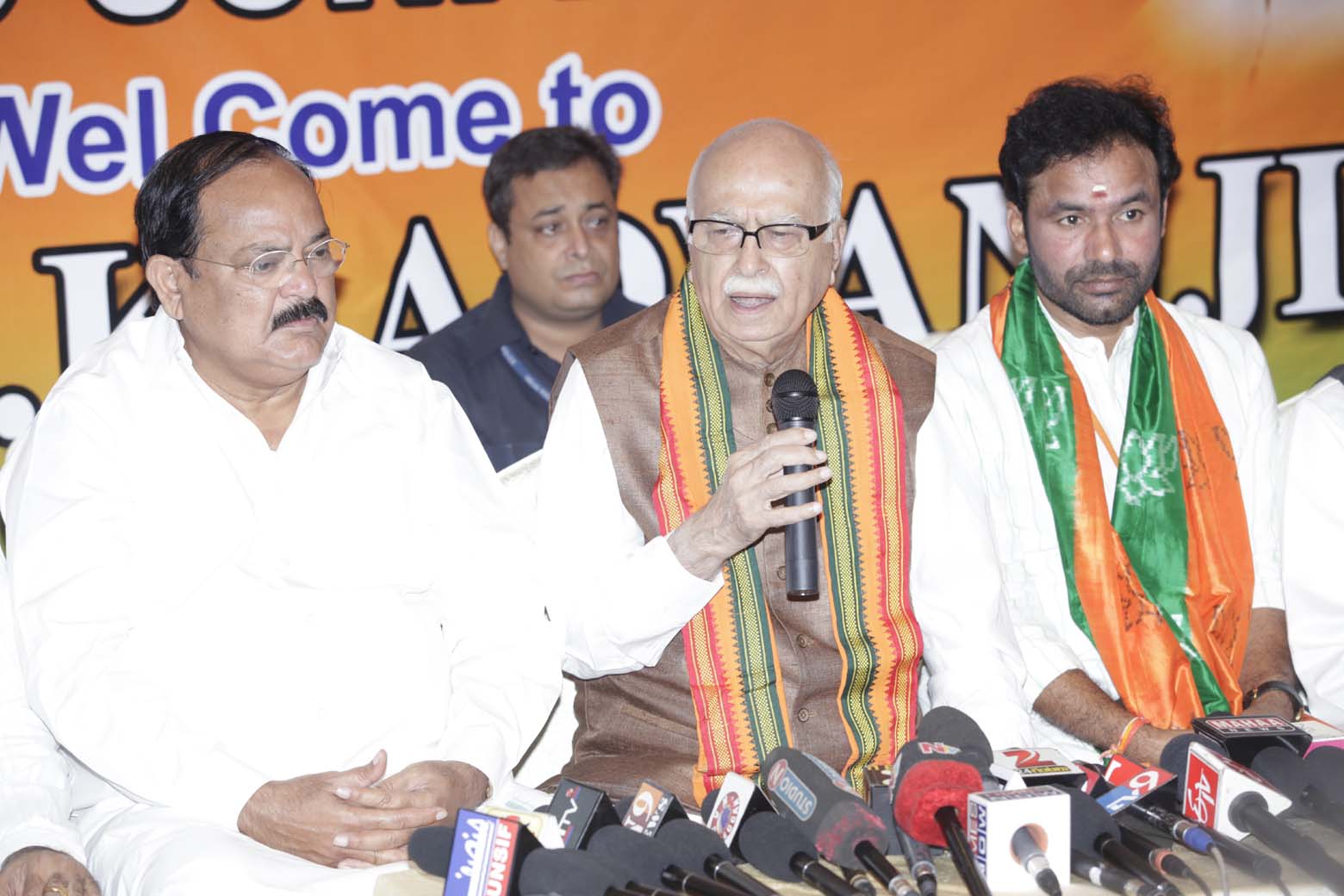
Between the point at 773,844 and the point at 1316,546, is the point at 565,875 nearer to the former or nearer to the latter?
the point at 773,844

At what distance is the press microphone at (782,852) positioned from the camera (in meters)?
2.19

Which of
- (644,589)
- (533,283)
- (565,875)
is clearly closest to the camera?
(565,875)

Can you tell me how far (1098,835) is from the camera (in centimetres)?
227

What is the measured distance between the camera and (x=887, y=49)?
16.8 feet

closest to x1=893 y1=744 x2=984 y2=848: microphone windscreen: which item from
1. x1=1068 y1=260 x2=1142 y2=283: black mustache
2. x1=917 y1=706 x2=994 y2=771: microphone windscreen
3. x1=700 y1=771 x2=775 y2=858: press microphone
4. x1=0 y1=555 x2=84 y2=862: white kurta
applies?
x1=917 y1=706 x2=994 y2=771: microphone windscreen

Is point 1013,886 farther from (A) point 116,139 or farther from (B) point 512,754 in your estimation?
(A) point 116,139

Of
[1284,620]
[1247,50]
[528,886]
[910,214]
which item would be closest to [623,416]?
[528,886]

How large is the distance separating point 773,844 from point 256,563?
1417 millimetres

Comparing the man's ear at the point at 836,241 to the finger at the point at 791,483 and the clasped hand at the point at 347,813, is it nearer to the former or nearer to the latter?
the finger at the point at 791,483

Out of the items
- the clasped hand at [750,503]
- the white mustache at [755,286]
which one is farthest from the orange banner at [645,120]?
the clasped hand at [750,503]

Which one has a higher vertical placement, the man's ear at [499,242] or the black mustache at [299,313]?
the man's ear at [499,242]

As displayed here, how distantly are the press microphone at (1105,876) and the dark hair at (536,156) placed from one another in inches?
129

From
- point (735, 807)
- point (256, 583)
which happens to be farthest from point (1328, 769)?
point (256, 583)

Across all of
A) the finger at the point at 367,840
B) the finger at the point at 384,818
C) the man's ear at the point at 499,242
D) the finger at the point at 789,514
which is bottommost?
the finger at the point at 367,840
